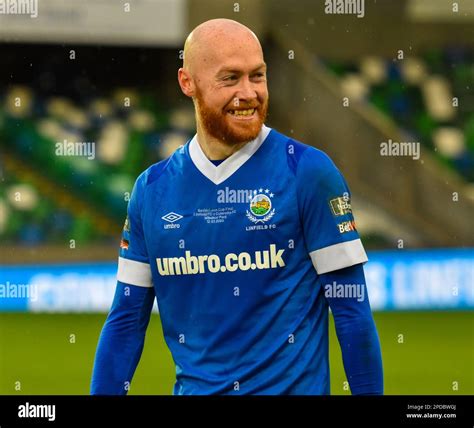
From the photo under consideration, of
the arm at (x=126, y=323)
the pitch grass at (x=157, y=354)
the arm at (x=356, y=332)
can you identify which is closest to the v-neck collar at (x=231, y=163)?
the arm at (x=126, y=323)

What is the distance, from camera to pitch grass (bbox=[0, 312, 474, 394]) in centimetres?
830

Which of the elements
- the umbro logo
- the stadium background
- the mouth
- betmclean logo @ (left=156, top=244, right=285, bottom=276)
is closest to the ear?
the mouth

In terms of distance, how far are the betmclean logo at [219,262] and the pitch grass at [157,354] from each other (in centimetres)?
457

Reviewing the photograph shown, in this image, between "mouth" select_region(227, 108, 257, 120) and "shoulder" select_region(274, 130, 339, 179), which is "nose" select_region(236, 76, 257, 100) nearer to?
"mouth" select_region(227, 108, 257, 120)

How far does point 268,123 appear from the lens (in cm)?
1316

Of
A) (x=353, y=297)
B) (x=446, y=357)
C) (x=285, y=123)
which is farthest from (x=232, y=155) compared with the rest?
(x=285, y=123)

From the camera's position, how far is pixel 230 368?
3.21 meters

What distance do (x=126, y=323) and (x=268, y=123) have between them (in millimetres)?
9860
